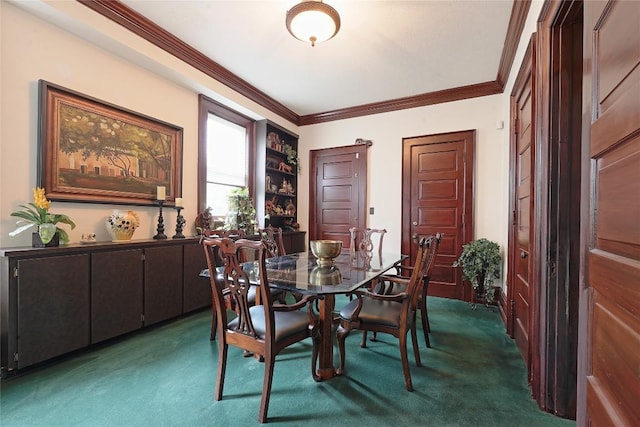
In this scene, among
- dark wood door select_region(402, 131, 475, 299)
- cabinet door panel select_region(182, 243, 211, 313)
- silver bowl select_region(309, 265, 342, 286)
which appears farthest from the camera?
dark wood door select_region(402, 131, 475, 299)

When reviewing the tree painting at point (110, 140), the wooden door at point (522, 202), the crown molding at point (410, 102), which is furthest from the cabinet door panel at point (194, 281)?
the crown molding at point (410, 102)

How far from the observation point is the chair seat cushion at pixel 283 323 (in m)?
1.67

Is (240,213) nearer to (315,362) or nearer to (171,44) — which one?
(171,44)

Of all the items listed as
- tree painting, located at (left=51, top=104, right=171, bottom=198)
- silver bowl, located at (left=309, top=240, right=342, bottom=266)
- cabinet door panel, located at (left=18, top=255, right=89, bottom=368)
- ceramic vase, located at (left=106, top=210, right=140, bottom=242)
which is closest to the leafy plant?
tree painting, located at (left=51, top=104, right=171, bottom=198)

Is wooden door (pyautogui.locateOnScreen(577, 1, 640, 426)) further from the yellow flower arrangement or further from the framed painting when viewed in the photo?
the framed painting

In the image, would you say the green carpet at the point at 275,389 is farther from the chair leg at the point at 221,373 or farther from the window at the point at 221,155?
the window at the point at 221,155

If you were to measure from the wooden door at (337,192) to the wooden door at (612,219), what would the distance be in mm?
3776

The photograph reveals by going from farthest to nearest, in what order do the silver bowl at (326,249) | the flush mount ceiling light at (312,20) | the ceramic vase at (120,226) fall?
the ceramic vase at (120,226)
the silver bowl at (326,249)
the flush mount ceiling light at (312,20)

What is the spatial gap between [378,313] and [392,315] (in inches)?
3.8

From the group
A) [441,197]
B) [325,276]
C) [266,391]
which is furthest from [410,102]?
[266,391]

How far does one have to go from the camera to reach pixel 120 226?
2.54 meters

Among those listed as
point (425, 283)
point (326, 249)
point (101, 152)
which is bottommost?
point (425, 283)

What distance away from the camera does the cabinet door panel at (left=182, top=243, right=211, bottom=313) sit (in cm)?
296

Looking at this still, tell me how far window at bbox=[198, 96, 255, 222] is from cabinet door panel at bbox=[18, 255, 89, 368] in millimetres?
1609
